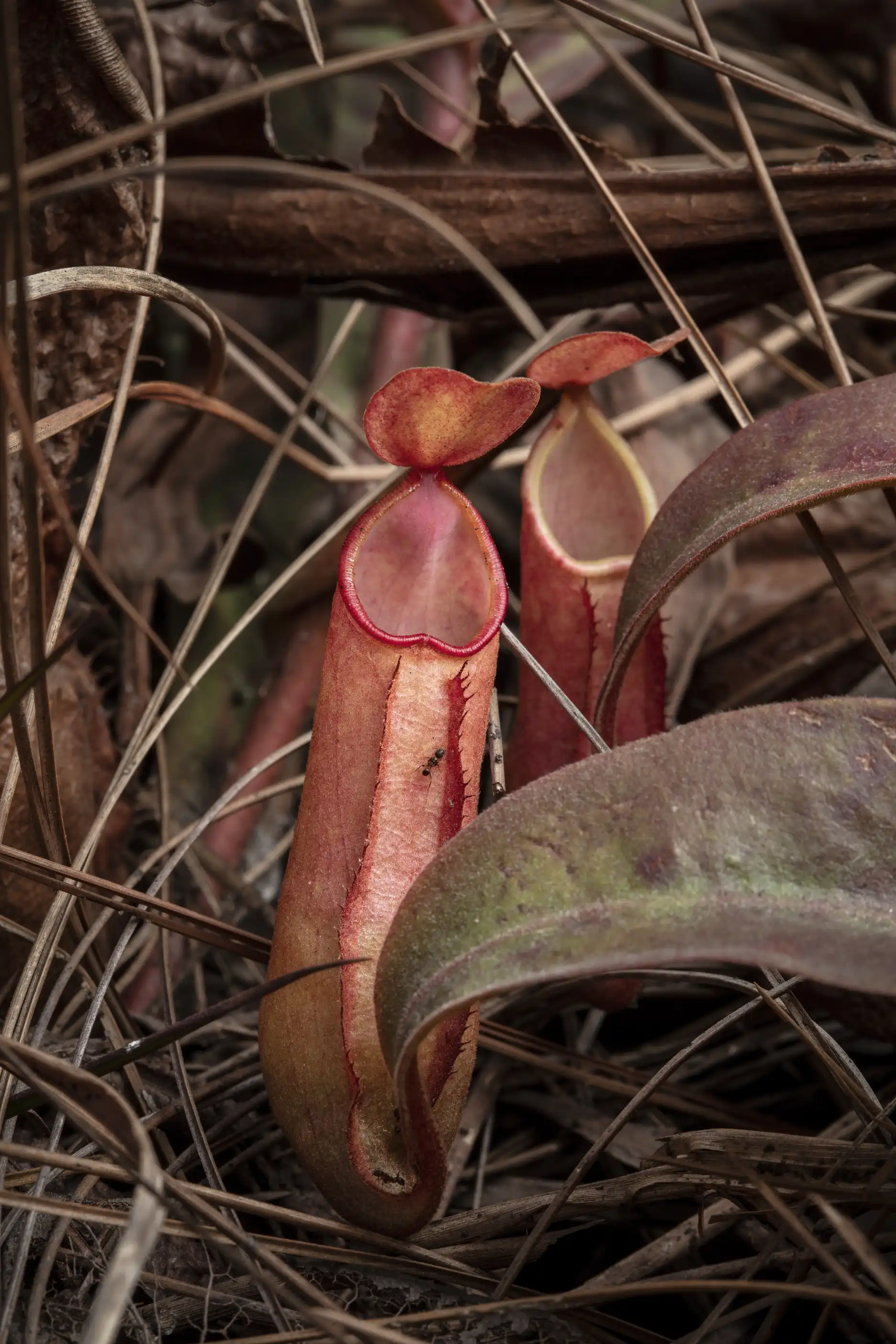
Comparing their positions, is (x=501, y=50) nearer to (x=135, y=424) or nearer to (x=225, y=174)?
(x=225, y=174)

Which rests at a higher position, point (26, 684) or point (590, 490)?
point (26, 684)

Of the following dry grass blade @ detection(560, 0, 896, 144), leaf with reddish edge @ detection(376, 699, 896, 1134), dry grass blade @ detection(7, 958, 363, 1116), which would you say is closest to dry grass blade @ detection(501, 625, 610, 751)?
leaf with reddish edge @ detection(376, 699, 896, 1134)

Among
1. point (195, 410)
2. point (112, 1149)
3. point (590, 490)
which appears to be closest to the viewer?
point (112, 1149)

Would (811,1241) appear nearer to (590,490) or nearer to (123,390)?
(590,490)

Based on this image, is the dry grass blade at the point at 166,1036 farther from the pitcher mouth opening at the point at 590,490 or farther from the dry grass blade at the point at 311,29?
the dry grass blade at the point at 311,29

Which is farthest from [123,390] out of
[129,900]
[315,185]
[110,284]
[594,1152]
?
[594,1152]

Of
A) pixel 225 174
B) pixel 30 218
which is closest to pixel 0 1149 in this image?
pixel 30 218

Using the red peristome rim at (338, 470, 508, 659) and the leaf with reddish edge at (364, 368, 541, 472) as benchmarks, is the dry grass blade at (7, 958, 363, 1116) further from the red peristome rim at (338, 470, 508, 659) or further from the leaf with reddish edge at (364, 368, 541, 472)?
the leaf with reddish edge at (364, 368, 541, 472)

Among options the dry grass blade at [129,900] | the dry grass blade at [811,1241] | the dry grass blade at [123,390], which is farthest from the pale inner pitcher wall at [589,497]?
the dry grass blade at [811,1241]
